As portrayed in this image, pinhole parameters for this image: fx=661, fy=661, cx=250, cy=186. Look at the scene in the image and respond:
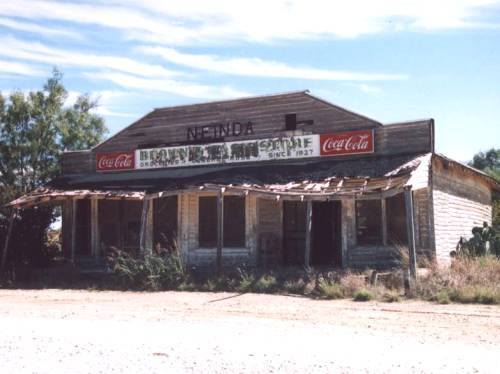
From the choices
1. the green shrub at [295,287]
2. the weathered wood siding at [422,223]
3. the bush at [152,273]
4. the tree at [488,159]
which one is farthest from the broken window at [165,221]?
the tree at [488,159]

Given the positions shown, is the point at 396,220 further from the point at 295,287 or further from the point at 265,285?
the point at 265,285

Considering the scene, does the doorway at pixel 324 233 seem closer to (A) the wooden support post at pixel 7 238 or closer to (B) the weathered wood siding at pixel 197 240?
(B) the weathered wood siding at pixel 197 240

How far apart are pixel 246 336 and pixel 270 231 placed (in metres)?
9.72

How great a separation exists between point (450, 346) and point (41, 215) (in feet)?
49.1

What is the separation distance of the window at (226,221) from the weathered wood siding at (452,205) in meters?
5.21

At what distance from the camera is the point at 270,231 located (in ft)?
60.2

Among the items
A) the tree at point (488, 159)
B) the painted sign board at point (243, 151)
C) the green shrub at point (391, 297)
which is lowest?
the green shrub at point (391, 297)

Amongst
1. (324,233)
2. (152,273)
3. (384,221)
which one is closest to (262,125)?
(324,233)

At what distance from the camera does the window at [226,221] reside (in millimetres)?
18391

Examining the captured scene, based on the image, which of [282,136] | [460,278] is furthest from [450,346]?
[282,136]

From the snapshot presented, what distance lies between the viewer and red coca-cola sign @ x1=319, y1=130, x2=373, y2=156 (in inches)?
688

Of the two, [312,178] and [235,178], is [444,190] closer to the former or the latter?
[312,178]

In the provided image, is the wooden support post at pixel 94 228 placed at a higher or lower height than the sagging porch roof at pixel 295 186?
lower

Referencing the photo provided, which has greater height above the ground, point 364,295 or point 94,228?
point 94,228
